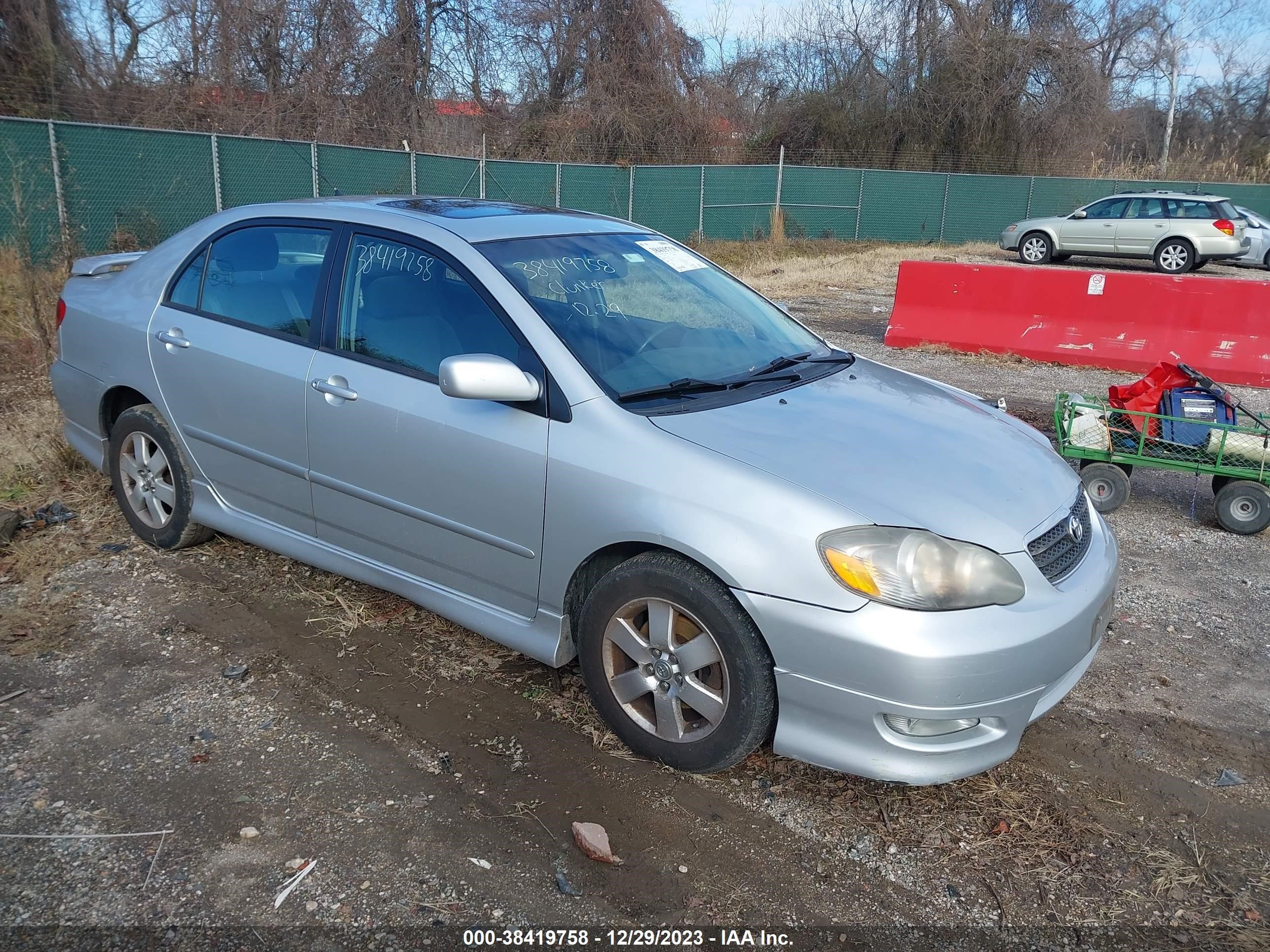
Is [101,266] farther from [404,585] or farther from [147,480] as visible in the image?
[404,585]

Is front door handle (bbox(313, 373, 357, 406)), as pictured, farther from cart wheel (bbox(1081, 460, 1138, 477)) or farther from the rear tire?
the rear tire

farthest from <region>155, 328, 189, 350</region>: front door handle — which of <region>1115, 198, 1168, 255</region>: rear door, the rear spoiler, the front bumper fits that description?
<region>1115, 198, 1168, 255</region>: rear door

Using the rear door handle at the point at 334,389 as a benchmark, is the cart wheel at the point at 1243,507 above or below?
below

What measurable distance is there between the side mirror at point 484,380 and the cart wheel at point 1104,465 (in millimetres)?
4063

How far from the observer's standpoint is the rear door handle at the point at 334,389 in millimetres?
3664

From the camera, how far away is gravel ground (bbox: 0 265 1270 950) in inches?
100

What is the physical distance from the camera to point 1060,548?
3.10 metres

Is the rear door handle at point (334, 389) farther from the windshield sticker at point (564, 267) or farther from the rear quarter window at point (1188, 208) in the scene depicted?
the rear quarter window at point (1188, 208)

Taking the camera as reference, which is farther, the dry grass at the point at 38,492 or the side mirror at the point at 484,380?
the dry grass at the point at 38,492

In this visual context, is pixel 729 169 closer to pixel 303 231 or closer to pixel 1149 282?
pixel 1149 282

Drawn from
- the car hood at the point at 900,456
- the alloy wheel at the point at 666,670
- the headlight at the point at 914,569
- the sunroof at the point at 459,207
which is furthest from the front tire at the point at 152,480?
the headlight at the point at 914,569

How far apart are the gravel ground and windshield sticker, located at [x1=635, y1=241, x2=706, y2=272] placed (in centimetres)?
183

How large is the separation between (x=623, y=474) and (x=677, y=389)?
0.50 m

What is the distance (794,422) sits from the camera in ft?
10.7
